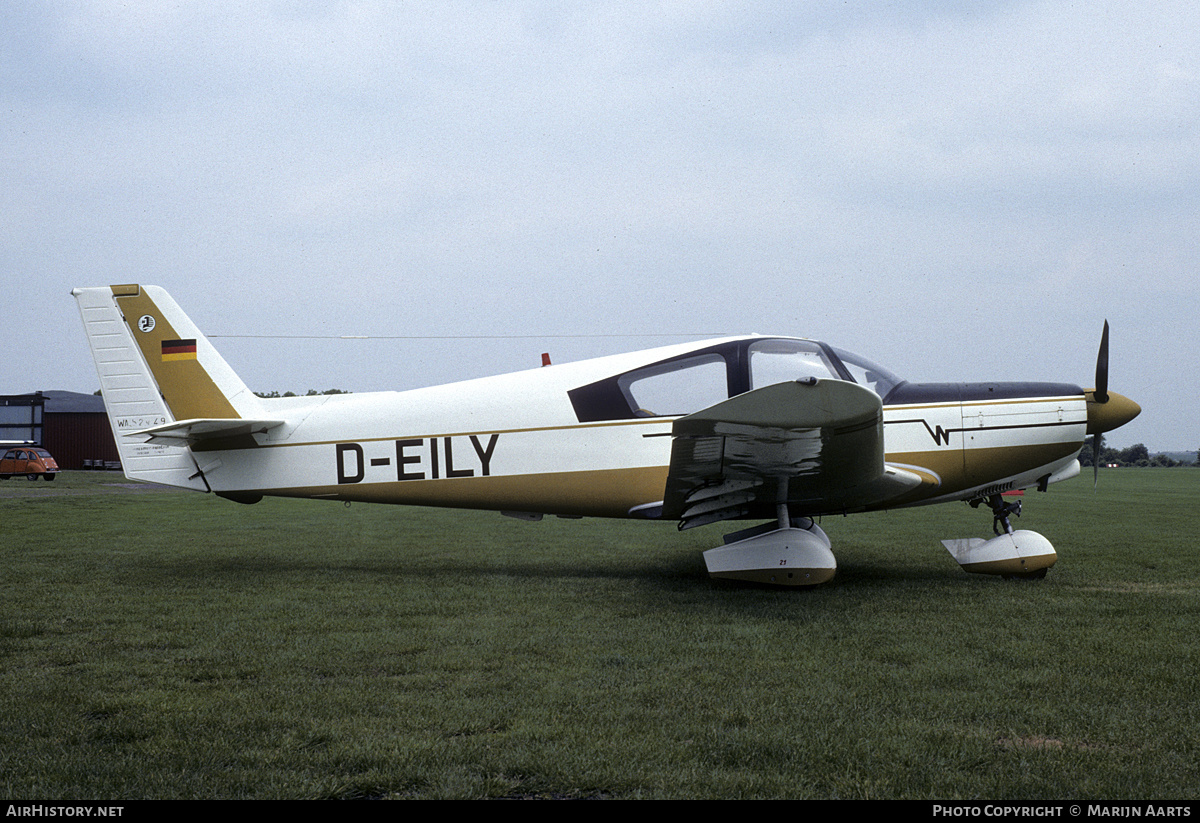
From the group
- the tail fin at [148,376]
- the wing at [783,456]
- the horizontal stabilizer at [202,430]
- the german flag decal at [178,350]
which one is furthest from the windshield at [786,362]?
the german flag decal at [178,350]

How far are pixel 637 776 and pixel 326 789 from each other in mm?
956

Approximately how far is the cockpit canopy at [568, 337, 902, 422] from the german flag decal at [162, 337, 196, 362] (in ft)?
12.2

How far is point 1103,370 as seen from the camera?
6.42 metres

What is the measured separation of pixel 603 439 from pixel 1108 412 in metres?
4.24

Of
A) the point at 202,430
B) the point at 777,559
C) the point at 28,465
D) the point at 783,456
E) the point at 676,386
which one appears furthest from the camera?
the point at 28,465

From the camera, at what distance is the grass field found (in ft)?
8.22

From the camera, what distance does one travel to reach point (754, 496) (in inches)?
246

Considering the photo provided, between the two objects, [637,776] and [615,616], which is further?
[615,616]

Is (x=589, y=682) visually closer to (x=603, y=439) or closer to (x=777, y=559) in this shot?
(x=777, y=559)

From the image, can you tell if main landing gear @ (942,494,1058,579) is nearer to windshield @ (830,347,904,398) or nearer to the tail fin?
windshield @ (830,347,904,398)

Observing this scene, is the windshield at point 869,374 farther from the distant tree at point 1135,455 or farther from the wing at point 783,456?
the distant tree at point 1135,455

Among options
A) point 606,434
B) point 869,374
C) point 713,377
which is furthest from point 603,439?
point 869,374
